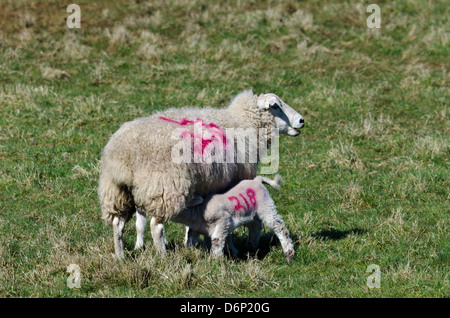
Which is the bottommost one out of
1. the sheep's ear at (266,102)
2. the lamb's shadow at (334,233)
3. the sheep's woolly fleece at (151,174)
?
the lamb's shadow at (334,233)

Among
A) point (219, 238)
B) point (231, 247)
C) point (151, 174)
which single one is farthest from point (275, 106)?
point (151, 174)

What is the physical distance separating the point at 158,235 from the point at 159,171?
0.76m

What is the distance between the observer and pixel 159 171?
6.55 meters

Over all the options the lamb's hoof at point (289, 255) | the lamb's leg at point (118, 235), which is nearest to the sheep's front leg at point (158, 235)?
the lamb's leg at point (118, 235)

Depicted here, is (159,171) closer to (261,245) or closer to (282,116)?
(261,245)

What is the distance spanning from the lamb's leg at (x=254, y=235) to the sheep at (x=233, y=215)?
0.4 inches

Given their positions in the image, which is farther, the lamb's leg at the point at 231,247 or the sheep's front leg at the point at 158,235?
the lamb's leg at the point at 231,247

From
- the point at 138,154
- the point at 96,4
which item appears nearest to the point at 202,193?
the point at 138,154

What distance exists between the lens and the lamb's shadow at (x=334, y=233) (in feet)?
25.4

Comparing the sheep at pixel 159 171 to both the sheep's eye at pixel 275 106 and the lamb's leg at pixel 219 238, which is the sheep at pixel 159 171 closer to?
the lamb's leg at pixel 219 238

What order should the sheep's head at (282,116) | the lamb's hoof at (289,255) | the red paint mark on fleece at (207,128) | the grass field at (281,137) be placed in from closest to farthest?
the grass field at (281,137), the red paint mark on fleece at (207,128), the lamb's hoof at (289,255), the sheep's head at (282,116)

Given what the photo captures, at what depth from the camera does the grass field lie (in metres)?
6.48

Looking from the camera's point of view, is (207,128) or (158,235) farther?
(207,128)

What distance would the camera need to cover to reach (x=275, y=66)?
15.6 metres
